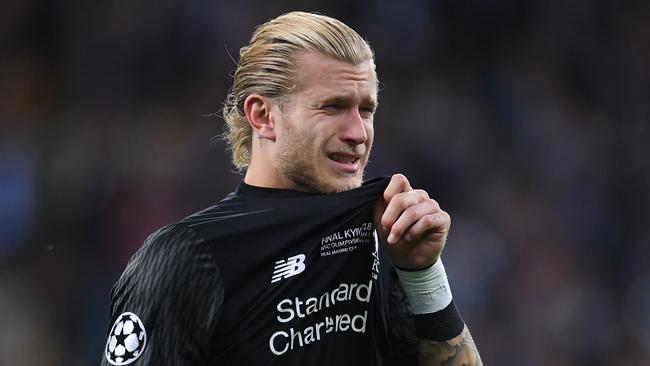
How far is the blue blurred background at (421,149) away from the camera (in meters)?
7.08

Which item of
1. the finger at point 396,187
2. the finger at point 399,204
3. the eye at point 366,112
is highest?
the eye at point 366,112

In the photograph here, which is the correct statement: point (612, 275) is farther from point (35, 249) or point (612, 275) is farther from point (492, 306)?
point (35, 249)

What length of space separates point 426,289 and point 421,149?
548 cm

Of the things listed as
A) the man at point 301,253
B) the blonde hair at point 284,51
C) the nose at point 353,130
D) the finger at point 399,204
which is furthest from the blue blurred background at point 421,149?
the finger at point 399,204

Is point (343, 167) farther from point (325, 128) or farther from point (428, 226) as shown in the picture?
point (428, 226)

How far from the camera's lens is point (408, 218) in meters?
2.55

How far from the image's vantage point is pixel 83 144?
7.32 meters

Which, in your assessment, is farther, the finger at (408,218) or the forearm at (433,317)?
the forearm at (433,317)

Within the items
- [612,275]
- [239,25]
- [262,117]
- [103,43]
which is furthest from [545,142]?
[262,117]

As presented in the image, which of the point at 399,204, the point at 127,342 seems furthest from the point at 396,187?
the point at 127,342

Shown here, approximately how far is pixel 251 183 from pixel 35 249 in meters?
4.55

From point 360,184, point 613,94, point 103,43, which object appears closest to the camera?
point 360,184

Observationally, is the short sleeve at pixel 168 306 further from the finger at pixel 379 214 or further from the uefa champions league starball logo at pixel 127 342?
the finger at pixel 379 214

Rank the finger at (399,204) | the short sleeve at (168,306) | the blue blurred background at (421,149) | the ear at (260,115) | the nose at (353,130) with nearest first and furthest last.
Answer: the short sleeve at (168,306) → the finger at (399,204) → the nose at (353,130) → the ear at (260,115) → the blue blurred background at (421,149)
